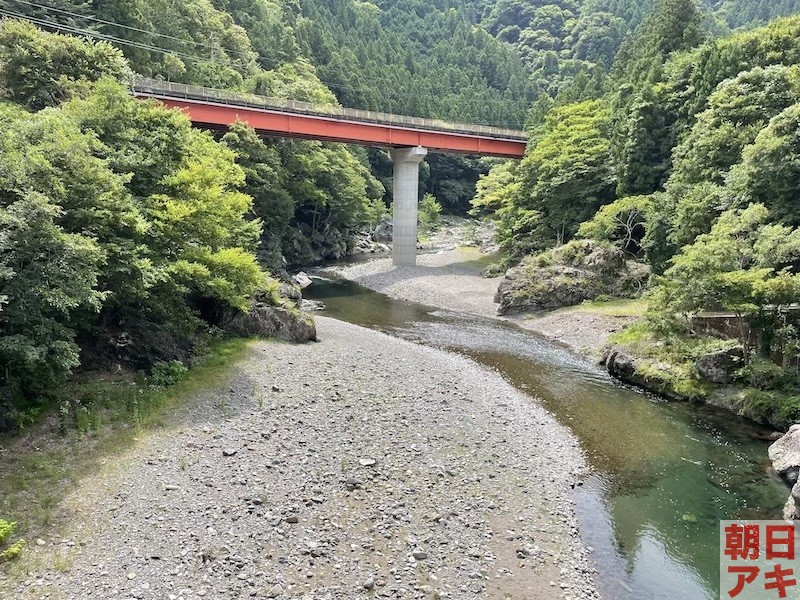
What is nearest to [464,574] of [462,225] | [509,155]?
[509,155]

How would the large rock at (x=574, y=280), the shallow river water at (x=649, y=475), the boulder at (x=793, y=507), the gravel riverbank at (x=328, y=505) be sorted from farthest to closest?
the large rock at (x=574, y=280) → the boulder at (x=793, y=507) → the shallow river water at (x=649, y=475) → the gravel riverbank at (x=328, y=505)

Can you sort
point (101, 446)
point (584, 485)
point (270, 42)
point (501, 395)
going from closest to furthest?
1. point (101, 446)
2. point (584, 485)
3. point (501, 395)
4. point (270, 42)

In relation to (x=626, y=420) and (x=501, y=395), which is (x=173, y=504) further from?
(x=626, y=420)

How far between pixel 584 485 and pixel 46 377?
14.8m

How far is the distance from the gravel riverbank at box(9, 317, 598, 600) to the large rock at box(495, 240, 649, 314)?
667 inches

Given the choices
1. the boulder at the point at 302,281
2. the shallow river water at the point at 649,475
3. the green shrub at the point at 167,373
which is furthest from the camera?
the boulder at the point at 302,281

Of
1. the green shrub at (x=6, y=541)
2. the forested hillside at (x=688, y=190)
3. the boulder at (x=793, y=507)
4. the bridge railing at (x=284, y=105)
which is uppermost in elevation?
the bridge railing at (x=284, y=105)

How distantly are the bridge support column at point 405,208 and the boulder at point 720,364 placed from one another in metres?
35.6

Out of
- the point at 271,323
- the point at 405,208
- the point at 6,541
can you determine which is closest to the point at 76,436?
the point at 6,541

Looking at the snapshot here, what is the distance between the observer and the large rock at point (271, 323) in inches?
939

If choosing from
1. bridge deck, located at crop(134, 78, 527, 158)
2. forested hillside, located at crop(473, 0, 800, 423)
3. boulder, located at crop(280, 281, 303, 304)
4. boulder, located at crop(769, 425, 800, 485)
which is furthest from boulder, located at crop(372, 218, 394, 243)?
boulder, located at crop(769, 425, 800, 485)

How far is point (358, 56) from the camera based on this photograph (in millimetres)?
104438

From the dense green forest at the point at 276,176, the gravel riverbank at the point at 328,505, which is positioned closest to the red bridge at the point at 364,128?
the dense green forest at the point at 276,176

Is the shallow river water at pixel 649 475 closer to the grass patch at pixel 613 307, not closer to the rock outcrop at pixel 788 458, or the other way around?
the rock outcrop at pixel 788 458
